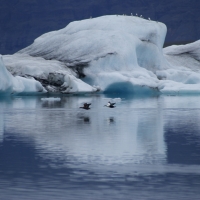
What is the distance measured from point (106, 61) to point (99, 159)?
25957mm

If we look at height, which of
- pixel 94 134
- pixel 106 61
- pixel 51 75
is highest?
pixel 106 61

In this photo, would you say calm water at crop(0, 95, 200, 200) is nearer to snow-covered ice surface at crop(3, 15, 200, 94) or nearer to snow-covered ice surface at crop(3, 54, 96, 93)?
snow-covered ice surface at crop(3, 54, 96, 93)

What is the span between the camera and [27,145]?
12859 millimetres

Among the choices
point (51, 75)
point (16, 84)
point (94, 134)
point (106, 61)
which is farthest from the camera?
point (106, 61)

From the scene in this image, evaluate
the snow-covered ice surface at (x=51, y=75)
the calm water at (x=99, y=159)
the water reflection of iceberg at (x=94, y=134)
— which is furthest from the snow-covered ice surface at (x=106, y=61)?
the calm water at (x=99, y=159)

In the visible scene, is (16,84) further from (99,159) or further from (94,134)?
(99,159)

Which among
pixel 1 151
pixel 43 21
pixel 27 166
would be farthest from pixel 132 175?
pixel 43 21

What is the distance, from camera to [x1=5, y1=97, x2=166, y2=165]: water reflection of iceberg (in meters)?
11.5

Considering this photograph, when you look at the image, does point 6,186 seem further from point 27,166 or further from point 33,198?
point 27,166

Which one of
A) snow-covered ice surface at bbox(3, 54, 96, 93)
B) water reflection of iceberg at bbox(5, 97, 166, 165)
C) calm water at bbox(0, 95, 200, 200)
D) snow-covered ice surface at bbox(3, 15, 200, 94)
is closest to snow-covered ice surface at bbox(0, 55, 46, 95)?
snow-covered ice surface at bbox(3, 54, 96, 93)

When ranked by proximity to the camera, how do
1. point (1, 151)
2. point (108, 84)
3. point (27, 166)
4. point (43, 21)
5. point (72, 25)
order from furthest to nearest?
point (43, 21) → point (72, 25) → point (108, 84) → point (1, 151) → point (27, 166)

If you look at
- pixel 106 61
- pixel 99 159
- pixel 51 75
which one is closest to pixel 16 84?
pixel 51 75

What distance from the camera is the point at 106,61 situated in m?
36.9

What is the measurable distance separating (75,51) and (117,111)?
15970 millimetres
